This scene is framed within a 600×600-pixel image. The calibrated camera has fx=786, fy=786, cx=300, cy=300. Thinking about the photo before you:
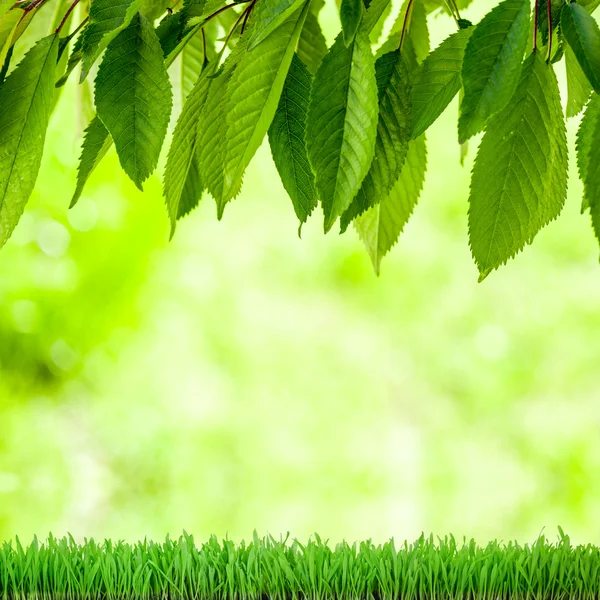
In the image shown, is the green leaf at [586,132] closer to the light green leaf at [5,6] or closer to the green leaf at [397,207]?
the green leaf at [397,207]

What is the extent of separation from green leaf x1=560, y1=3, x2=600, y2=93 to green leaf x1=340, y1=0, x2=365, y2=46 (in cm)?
5

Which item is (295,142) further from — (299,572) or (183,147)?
(299,572)

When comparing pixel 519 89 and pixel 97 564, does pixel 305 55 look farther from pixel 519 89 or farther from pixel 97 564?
pixel 97 564

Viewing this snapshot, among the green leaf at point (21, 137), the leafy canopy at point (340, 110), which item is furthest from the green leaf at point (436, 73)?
the green leaf at point (21, 137)

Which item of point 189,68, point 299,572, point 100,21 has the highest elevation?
point 189,68

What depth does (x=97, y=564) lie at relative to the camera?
74 cm

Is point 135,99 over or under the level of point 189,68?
under

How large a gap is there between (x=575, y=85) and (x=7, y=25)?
0.66 feet

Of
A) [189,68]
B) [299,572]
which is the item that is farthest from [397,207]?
[299,572]

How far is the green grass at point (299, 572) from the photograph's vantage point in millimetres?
722

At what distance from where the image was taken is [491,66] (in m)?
0.19

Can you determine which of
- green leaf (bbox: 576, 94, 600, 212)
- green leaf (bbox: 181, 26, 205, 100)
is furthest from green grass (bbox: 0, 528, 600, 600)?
green leaf (bbox: 576, 94, 600, 212)

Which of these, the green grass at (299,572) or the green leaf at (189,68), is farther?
the green grass at (299,572)

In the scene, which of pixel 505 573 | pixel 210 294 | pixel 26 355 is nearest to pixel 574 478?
pixel 210 294
